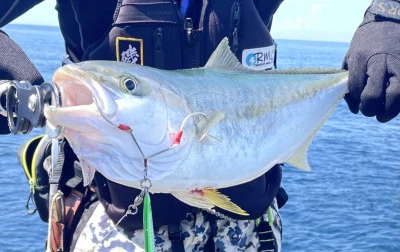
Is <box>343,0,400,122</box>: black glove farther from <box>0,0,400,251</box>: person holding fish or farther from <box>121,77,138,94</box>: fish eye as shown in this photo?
<box>121,77,138,94</box>: fish eye

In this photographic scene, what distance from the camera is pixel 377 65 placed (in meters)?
3.03

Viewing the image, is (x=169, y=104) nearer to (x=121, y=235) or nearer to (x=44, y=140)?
(x=121, y=235)

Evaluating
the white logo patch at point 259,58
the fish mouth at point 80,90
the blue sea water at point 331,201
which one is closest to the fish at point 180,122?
the fish mouth at point 80,90

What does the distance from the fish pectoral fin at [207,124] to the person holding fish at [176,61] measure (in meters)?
0.67

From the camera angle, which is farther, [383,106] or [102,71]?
[383,106]

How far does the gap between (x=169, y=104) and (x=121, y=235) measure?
3.29 ft

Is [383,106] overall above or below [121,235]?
above

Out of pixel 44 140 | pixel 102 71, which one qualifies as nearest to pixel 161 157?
pixel 102 71

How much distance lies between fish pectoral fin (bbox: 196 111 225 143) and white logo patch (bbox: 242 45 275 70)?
781 millimetres

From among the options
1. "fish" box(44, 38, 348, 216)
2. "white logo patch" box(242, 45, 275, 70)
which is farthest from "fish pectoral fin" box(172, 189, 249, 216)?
"white logo patch" box(242, 45, 275, 70)

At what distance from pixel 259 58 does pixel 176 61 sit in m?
0.45

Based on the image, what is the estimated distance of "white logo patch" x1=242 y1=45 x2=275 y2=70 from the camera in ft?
10.6

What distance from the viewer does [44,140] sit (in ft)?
11.6

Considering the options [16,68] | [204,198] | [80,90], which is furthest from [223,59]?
[16,68]
